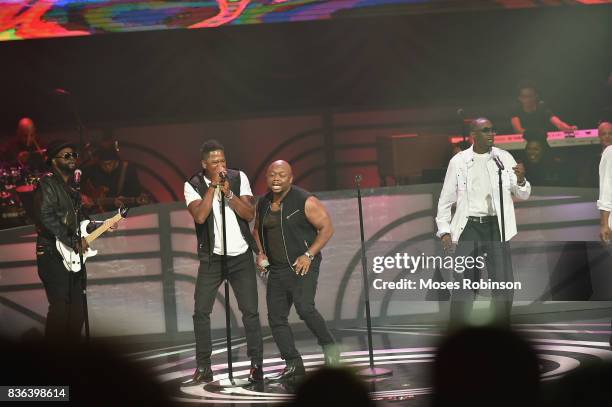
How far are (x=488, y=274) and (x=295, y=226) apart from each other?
166 cm

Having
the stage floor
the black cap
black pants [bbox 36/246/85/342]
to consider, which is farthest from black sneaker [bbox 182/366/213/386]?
the black cap

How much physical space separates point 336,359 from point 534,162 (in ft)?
12.5

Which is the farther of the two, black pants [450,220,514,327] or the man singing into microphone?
black pants [450,220,514,327]

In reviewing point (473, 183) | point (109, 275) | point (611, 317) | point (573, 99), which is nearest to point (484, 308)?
point (473, 183)

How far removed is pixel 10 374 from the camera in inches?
137

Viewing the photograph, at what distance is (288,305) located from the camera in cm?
734

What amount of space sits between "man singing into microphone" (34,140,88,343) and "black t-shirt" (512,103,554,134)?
4.99 metres

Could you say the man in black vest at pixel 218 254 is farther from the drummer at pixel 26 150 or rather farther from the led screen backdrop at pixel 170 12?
the led screen backdrop at pixel 170 12

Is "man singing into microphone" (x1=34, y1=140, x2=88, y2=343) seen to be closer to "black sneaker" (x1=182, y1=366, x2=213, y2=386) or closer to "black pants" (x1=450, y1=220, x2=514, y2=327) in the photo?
"black sneaker" (x1=182, y1=366, x2=213, y2=386)

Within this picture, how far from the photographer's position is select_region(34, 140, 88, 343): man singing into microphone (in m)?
7.65

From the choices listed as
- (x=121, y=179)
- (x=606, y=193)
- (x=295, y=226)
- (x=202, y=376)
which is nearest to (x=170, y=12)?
(x=121, y=179)

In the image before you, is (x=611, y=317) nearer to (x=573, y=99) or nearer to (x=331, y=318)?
(x=331, y=318)

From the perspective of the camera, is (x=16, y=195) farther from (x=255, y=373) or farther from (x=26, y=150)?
(x=255, y=373)

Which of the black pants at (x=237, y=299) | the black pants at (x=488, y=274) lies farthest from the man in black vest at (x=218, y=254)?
the black pants at (x=488, y=274)
